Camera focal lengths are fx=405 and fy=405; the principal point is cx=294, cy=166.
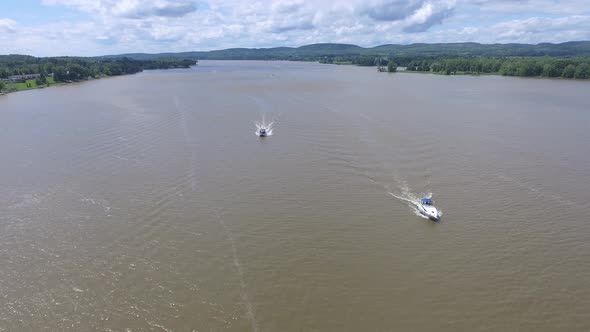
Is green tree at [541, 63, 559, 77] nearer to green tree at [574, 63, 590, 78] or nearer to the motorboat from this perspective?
green tree at [574, 63, 590, 78]

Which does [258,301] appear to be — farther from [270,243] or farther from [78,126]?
[78,126]

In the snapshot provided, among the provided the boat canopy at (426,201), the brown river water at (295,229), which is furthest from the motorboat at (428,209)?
the brown river water at (295,229)

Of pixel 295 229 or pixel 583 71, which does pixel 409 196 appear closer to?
pixel 295 229

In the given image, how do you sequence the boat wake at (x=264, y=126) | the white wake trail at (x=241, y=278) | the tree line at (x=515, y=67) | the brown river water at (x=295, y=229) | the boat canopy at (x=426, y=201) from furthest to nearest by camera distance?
1. the tree line at (x=515, y=67)
2. the boat wake at (x=264, y=126)
3. the boat canopy at (x=426, y=201)
4. the brown river water at (x=295, y=229)
5. the white wake trail at (x=241, y=278)

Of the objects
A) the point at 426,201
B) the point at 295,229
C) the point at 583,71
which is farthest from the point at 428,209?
the point at 583,71

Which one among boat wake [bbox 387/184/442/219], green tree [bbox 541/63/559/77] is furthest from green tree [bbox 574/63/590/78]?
boat wake [bbox 387/184/442/219]

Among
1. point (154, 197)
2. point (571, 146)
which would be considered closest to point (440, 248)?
point (154, 197)

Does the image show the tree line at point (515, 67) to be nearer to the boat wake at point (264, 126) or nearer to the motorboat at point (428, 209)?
the boat wake at point (264, 126)
